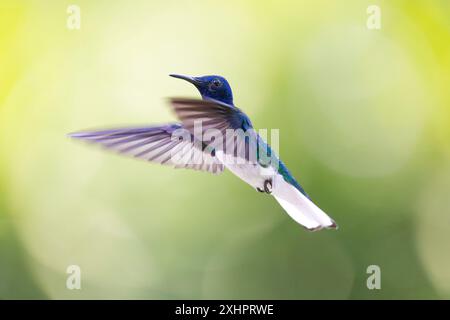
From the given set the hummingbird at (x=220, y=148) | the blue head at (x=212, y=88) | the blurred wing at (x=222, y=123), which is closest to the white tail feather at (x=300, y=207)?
the hummingbird at (x=220, y=148)

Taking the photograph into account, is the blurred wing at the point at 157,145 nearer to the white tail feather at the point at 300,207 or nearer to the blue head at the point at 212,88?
the blue head at the point at 212,88

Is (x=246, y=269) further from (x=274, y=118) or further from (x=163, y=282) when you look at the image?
(x=274, y=118)

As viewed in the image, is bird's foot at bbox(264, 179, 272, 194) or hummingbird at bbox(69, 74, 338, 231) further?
bird's foot at bbox(264, 179, 272, 194)

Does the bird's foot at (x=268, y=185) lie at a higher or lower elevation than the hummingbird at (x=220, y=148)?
lower

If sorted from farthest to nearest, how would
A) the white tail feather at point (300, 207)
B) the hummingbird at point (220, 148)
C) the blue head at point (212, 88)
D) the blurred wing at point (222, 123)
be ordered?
the blue head at point (212, 88), the white tail feather at point (300, 207), the hummingbird at point (220, 148), the blurred wing at point (222, 123)

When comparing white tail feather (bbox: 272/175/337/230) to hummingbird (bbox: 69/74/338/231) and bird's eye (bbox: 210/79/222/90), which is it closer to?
hummingbird (bbox: 69/74/338/231)

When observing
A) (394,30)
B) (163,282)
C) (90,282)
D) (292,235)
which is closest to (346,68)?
(394,30)

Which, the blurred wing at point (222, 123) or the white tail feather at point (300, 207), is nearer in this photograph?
the blurred wing at point (222, 123)

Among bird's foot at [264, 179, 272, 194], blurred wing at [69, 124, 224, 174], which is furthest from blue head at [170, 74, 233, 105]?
bird's foot at [264, 179, 272, 194]
